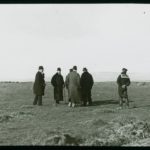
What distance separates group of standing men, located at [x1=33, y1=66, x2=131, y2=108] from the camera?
2286cm

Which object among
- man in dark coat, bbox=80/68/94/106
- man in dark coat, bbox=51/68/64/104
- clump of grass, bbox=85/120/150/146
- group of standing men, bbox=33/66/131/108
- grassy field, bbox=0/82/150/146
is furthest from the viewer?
man in dark coat, bbox=51/68/64/104

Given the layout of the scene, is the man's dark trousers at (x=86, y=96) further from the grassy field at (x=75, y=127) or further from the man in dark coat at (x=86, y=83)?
the grassy field at (x=75, y=127)

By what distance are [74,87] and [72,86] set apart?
97 mm

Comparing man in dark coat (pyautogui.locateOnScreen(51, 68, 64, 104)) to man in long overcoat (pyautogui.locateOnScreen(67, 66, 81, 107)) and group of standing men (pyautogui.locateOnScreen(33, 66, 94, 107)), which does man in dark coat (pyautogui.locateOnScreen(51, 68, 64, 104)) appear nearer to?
group of standing men (pyautogui.locateOnScreen(33, 66, 94, 107))

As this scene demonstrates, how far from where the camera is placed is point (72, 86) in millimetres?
23688

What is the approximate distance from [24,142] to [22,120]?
4257 millimetres

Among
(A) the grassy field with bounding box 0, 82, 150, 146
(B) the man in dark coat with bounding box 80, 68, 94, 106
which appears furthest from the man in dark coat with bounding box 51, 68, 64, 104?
(A) the grassy field with bounding box 0, 82, 150, 146

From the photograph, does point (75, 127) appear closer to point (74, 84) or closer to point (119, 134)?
point (119, 134)

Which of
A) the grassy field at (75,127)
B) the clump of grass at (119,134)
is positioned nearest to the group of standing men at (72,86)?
the grassy field at (75,127)

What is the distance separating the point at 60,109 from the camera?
71.6ft

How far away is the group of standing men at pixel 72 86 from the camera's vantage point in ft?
77.4

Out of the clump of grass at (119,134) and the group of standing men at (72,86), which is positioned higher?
the group of standing men at (72,86)

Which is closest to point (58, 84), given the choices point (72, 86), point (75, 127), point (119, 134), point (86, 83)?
point (86, 83)

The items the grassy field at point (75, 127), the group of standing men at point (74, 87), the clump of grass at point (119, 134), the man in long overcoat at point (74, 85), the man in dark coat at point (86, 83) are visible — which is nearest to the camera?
the clump of grass at point (119, 134)
